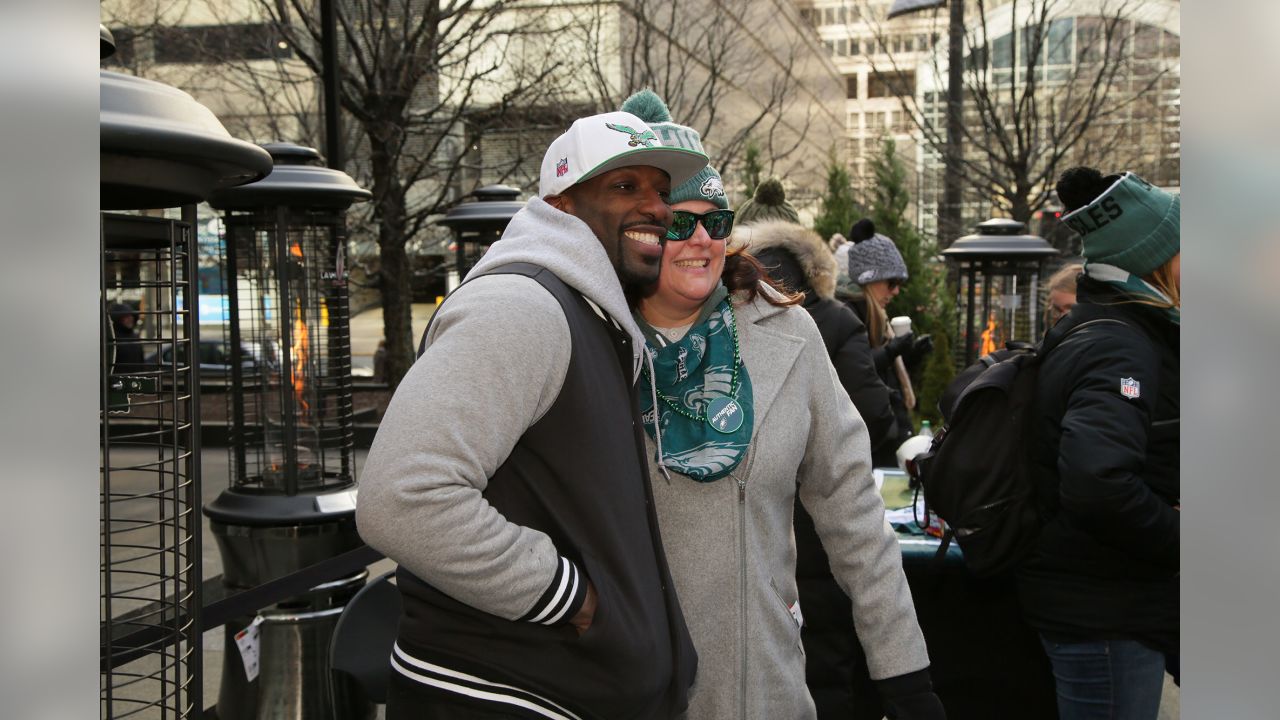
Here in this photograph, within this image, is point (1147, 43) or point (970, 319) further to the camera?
point (1147, 43)

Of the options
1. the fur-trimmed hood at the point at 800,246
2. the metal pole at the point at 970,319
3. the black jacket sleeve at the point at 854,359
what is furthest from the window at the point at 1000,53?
the fur-trimmed hood at the point at 800,246

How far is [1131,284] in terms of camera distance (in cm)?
307

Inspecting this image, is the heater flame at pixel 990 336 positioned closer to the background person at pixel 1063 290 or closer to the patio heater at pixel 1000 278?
the patio heater at pixel 1000 278

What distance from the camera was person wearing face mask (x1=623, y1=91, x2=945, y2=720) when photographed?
2.53 metres

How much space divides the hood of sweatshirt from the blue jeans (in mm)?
1711

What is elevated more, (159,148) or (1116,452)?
(159,148)

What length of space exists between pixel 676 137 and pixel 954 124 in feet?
41.0

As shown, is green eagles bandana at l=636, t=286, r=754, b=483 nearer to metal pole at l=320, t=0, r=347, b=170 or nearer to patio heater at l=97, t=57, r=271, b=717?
patio heater at l=97, t=57, r=271, b=717

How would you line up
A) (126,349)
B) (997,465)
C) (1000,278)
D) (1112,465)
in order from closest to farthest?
(1112,465) → (997,465) → (126,349) → (1000,278)

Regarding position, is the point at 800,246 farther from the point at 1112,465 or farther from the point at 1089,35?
the point at 1089,35

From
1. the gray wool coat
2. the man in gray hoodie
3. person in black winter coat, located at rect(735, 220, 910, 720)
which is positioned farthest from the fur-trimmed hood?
the man in gray hoodie

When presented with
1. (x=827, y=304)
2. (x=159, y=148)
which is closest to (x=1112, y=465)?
(x=827, y=304)
